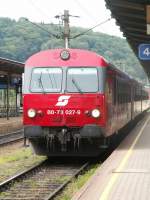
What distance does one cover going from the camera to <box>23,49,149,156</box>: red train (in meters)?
13.9

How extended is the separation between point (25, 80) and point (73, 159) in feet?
9.49

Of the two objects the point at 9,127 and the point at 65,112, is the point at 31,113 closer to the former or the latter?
the point at 65,112

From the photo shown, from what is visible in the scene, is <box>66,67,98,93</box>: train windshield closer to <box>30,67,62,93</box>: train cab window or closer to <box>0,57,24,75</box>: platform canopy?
<box>30,67,62,93</box>: train cab window

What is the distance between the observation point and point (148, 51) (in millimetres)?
20109

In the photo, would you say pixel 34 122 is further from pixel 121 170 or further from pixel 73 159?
pixel 121 170

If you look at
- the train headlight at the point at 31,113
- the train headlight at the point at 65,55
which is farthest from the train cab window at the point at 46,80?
the train headlight at the point at 31,113

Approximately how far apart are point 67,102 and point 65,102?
2.1 inches

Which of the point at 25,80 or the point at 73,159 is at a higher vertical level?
the point at 25,80

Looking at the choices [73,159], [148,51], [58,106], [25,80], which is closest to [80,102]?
[58,106]

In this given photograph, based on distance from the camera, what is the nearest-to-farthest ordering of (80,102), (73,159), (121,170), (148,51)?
(121,170) → (80,102) → (73,159) → (148,51)

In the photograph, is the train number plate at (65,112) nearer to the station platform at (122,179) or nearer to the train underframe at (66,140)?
the train underframe at (66,140)

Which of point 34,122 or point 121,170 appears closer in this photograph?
point 121,170

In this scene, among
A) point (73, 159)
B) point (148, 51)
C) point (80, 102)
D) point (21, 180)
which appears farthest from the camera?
point (148, 51)

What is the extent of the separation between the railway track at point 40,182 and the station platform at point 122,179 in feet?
2.62
